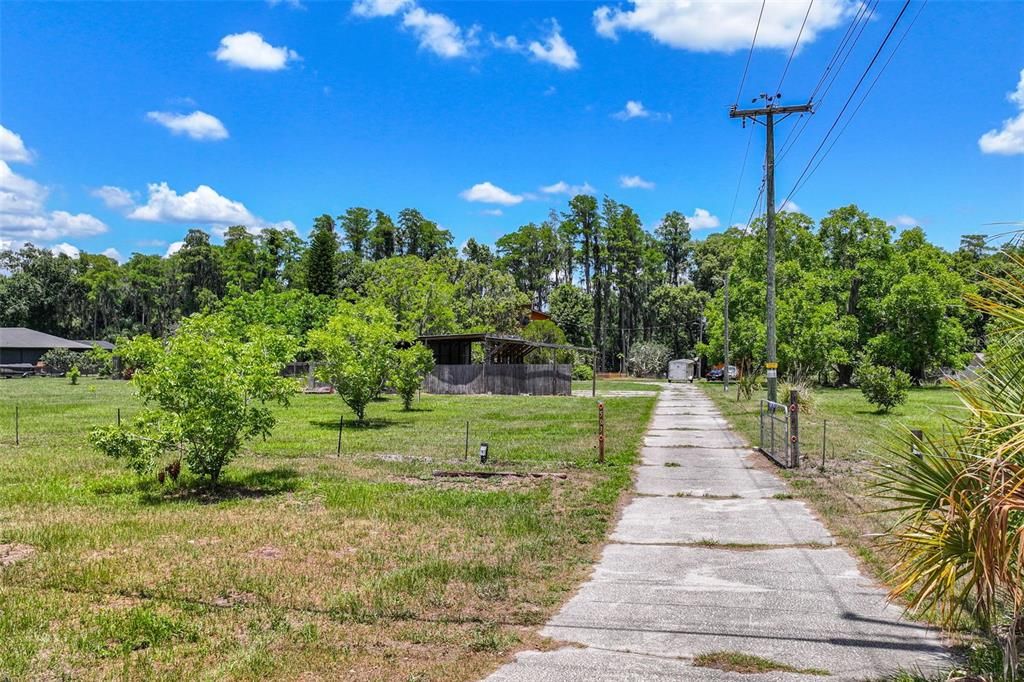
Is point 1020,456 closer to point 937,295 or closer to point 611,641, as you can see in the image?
point 611,641

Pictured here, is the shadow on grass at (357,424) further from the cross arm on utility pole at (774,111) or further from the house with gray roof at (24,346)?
the house with gray roof at (24,346)

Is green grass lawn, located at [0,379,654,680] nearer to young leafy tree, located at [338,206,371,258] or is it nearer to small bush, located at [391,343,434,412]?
small bush, located at [391,343,434,412]

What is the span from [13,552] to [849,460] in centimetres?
1370

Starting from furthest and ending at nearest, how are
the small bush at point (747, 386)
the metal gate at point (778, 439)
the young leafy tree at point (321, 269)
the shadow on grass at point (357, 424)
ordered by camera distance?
the young leafy tree at point (321, 269) < the small bush at point (747, 386) < the shadow on grass at point (357, 424) < the metal gate at point (778, 439)

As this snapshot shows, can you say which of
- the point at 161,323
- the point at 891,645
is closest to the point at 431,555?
the point at 891,645

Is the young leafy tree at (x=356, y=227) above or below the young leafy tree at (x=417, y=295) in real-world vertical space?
above

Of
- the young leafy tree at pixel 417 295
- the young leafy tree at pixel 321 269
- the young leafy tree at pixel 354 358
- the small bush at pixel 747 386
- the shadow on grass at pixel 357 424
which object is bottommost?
the shadow on grass at pixel 357 424

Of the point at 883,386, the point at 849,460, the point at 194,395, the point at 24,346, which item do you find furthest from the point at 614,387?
the point at 24,346

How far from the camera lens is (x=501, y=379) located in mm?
40812

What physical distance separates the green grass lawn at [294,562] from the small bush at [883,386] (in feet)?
47.5

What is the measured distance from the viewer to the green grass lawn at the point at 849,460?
670 cm

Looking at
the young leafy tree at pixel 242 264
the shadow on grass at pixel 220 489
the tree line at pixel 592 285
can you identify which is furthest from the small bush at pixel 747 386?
the young leafy tree at pixel 242 264

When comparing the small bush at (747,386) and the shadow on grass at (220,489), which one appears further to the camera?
the small bush at (747,386)

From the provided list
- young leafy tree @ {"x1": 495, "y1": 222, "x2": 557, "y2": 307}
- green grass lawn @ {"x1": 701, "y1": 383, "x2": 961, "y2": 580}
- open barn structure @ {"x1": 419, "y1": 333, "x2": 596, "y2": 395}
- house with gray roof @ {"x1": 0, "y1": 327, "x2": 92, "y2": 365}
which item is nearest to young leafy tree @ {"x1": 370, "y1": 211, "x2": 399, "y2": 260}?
young leafy tree @ {"x1": 495, "y1": 222, "x2": 557, "y2": 307}
